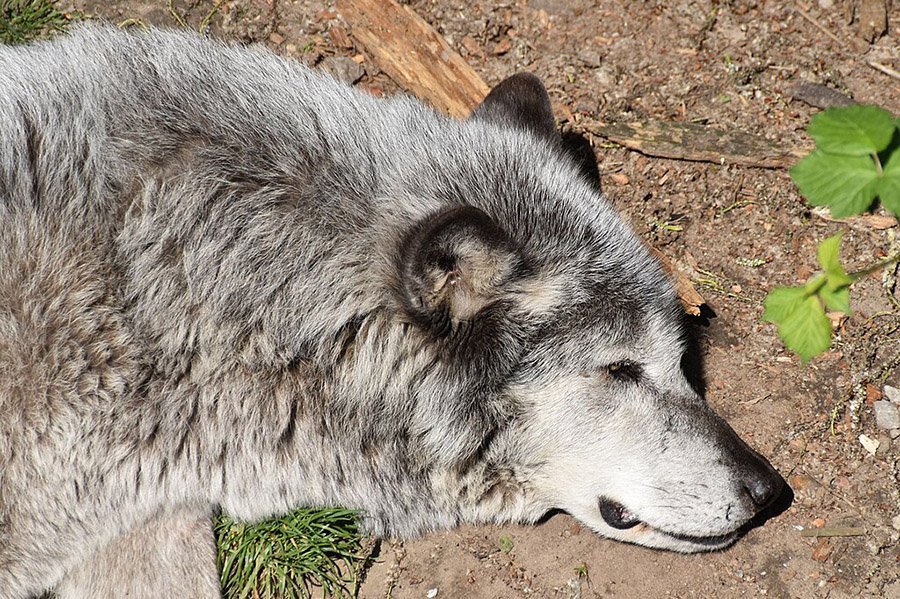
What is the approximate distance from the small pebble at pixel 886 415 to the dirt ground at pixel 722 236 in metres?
0.05

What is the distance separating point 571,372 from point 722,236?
2.18 m

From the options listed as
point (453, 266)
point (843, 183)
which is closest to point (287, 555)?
point (453, 266)

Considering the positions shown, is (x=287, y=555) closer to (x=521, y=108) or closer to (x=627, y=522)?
(x=627, y=522)

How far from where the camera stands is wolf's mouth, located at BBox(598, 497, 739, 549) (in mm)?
4184

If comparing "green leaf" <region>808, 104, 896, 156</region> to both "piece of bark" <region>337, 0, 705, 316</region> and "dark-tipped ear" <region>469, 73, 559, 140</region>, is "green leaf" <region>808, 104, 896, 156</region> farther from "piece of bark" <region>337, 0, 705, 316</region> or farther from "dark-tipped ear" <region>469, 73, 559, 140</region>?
"piece of bark" <region>337, 0, 705, 316</region>

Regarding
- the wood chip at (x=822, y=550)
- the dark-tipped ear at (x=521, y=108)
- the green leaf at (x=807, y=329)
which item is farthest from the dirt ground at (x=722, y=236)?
the green leaf at (x=807, y=329)

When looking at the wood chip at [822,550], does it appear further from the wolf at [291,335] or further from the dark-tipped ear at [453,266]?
the dark-tipped ear at [453,266]

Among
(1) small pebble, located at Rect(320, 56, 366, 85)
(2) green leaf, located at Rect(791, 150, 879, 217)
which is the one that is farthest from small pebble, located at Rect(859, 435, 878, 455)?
(1) small pebble, located at Rect(320, 56, 366, 85)

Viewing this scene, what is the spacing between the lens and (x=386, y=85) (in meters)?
6.14

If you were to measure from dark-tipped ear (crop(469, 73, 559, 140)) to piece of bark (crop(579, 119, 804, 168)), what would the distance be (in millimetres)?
1270

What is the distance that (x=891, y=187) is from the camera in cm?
307

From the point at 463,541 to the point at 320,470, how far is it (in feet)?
3.07

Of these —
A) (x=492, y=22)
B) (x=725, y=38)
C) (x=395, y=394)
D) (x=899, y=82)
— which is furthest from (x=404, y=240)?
(x=899, y=82)

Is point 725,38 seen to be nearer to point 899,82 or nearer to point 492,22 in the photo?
point 899,82
